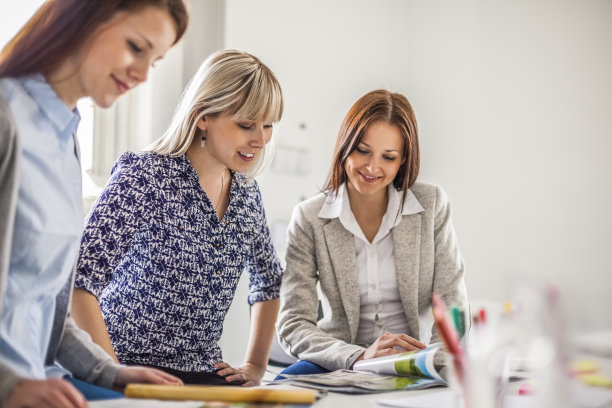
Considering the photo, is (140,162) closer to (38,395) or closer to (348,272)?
(348,272)

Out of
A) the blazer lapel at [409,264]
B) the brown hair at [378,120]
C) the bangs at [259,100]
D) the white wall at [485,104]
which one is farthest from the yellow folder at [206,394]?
the white wall at [485,104]

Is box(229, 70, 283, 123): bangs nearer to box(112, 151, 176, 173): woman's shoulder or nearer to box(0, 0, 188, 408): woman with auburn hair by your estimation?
box(112, 151, 176, 173): woman's shoulder

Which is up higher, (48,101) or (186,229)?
(48,101)

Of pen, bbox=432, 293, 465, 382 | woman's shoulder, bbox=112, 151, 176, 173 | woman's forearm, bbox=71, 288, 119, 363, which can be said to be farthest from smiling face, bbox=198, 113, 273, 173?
pen, bbox=432, 293, 465, 382

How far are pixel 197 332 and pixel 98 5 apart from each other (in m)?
0.80

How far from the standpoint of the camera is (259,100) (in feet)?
4.58

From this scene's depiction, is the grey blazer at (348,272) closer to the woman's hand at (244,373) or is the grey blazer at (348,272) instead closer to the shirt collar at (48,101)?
the woman's hand at (244,373)

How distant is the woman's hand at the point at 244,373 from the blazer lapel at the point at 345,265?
260 millimetres

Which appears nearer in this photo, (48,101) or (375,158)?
(48,101)

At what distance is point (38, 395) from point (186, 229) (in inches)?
28.2

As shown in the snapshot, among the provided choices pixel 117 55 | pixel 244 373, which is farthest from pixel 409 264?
pixel 117 55

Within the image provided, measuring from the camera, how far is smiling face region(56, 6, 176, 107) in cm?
85

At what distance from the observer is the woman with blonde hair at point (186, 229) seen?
1316 millimetres

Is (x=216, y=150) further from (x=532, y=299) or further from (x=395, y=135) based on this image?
(x=532, y=299)
